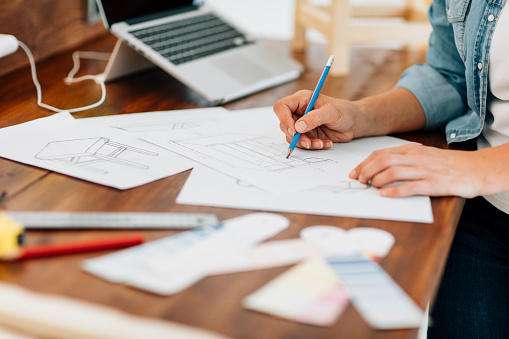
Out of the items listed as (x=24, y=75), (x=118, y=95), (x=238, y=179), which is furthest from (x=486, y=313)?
(x=24, y=75)

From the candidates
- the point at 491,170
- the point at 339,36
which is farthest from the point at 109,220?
the point at 339,36

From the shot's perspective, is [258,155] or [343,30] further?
[343,30]

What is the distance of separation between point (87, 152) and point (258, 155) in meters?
0.22

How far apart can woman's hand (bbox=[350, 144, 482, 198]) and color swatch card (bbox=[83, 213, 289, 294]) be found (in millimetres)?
145

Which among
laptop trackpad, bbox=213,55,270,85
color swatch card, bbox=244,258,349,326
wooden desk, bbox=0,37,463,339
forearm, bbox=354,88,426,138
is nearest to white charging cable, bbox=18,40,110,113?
wooden desk, bbox=0,37,463,339

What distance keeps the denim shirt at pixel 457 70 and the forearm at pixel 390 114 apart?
0.02 m

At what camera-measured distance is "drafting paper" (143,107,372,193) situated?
680 millimetres

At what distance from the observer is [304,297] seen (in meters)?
0.46

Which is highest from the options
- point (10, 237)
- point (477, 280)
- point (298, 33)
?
point (10, 237)

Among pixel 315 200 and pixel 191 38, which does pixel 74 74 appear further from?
pixel 315 200

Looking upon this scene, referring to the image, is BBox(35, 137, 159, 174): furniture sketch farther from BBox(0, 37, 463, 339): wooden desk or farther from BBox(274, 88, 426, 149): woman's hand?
BBox(274, 88, 426, 149): woman's hand

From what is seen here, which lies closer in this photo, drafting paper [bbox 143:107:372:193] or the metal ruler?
the metal ruler

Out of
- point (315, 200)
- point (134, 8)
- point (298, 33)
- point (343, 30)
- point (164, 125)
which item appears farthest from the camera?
point (298, 33)

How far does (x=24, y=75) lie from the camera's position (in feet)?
3.50
